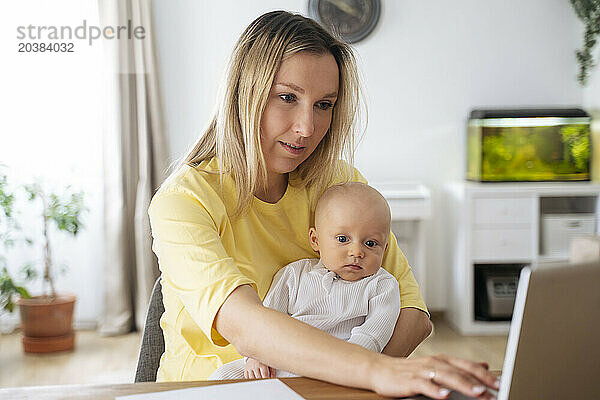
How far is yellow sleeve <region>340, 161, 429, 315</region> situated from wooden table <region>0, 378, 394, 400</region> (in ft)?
1.66

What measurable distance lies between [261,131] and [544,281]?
83 cm

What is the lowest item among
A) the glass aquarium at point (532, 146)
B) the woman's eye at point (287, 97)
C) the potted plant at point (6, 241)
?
the potted plant at point (6, 241)

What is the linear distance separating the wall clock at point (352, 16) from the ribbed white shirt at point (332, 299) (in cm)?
309

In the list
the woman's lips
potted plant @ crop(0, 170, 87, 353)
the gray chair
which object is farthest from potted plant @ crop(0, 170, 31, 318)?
the woman's lips

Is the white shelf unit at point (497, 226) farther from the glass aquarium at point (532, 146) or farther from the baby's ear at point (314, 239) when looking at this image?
the baby's ear at point (314, 239)

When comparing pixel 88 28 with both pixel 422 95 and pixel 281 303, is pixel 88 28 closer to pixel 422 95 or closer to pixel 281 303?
pixel 422 95

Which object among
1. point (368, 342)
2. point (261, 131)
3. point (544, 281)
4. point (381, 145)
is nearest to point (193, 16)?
point (381, 145)

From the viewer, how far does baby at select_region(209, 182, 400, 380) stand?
56.2 inches

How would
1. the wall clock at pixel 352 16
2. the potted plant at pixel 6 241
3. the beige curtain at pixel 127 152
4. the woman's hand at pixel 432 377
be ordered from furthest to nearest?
the wall clock at pixel 352 16 < the beige curtain at pixel 127 152 < the potted plant at pixel 6 241 < the woman's hand at pixel 432 377

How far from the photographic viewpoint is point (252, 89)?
1.41m

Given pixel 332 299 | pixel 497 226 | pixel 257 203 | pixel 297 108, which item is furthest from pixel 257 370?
pixel 497 226

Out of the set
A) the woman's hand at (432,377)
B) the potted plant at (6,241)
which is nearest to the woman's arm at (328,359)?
the woman's hand at (432,377)

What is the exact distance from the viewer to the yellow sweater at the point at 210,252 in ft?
3.93

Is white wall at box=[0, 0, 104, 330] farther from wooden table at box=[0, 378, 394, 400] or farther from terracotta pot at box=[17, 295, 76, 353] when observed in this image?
wooden table at box=[0, 378, 394, 400]
